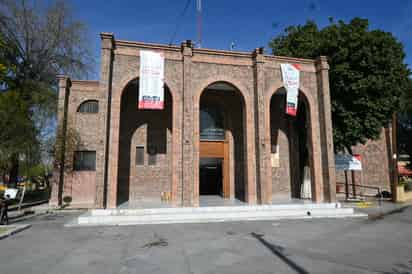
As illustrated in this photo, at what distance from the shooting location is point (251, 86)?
51.5 feet

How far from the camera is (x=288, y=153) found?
750 inches

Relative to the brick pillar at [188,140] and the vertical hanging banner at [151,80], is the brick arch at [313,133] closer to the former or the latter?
the brick pillar at [188,140]

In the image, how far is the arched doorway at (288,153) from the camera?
18.4 meters

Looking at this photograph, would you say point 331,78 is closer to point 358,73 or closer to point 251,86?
point 358,73

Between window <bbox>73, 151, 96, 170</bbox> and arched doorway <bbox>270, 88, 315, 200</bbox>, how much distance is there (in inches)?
508

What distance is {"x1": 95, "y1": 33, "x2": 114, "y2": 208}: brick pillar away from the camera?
501 inches

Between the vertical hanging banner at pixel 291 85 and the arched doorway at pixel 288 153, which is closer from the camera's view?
the vertical hanging banner at pixel 291 85

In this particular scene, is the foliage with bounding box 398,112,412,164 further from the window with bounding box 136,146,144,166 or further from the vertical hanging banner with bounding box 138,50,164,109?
the window with bounding box 136,146,144,166

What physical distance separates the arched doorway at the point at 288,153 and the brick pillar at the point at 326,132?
2180 millimetres

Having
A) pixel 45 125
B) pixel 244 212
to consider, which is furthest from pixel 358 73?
pixel 45 125

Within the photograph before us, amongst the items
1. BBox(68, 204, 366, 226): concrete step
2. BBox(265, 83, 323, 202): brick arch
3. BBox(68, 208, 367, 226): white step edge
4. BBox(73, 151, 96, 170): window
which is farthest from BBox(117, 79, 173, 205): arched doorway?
BBox(265, 83, 323, 202): brick arch

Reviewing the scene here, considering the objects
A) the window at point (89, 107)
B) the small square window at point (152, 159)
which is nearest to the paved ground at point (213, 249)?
the small square window at point (152, 159)

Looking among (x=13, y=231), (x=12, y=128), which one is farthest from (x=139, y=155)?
(x=13, y=231)

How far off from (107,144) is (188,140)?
4.19 metres
